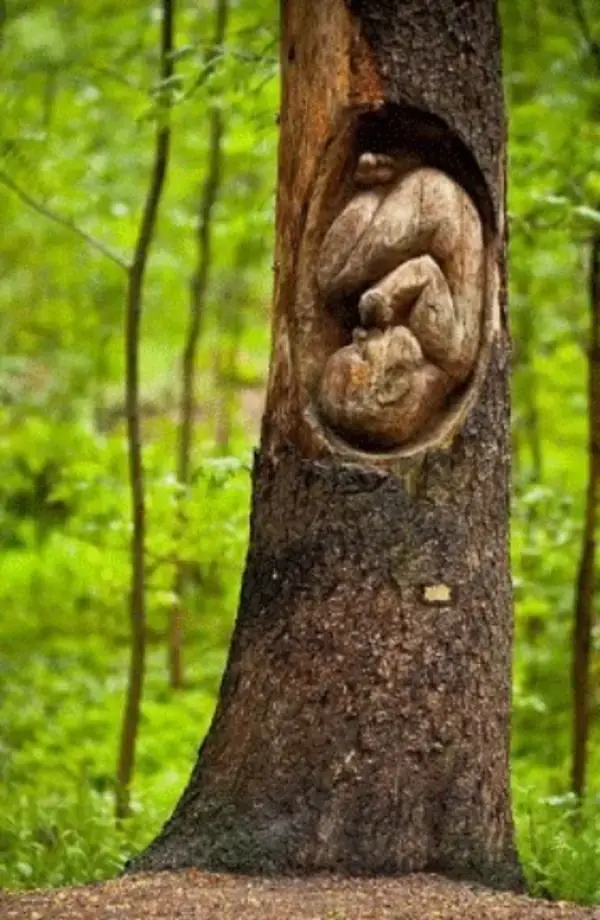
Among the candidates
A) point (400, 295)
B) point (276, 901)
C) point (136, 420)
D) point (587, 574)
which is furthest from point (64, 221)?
point (276, 901)

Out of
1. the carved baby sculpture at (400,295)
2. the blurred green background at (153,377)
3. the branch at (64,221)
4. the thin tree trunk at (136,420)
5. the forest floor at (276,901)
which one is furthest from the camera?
the thin tree trunk at (136,420)

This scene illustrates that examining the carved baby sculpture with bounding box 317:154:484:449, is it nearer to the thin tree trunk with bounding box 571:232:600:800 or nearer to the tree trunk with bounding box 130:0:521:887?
the tree trunk with bounding box 130:0:521:887

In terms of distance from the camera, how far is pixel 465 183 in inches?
189

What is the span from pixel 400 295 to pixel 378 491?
66 centimetres

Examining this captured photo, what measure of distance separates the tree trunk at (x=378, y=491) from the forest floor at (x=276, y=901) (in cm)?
14

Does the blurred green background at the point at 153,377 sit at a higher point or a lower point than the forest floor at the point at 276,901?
higher

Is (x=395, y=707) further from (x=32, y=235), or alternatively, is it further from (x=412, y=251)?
(x=32, y=235)

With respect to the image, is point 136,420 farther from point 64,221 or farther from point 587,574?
point 587,574

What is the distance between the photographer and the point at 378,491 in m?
4.56

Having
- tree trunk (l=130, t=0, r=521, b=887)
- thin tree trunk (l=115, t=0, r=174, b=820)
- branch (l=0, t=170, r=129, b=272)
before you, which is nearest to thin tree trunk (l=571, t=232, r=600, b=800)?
thin tree trunk (l=115, t=0, r=174, b=820)

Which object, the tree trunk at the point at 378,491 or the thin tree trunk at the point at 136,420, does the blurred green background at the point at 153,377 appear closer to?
the thin tree trunk at the point at 136,420

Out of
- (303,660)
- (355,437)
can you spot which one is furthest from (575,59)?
(303,660)

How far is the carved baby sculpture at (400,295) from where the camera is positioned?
15.2 ft

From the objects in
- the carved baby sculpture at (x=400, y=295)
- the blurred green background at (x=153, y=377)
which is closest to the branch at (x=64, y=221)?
the blurred green background at (x=153, y=377)
